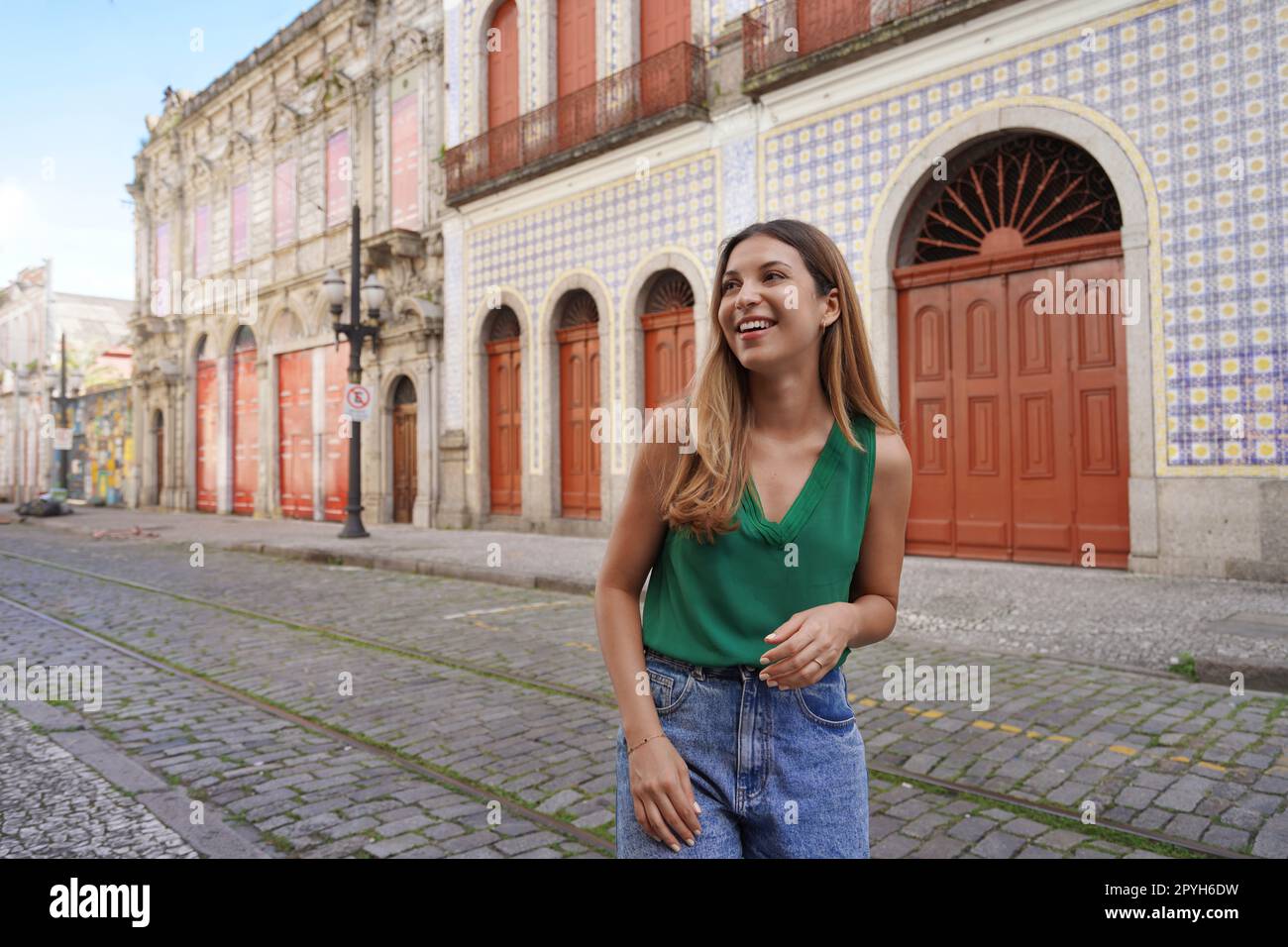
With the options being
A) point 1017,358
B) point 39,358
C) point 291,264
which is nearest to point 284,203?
point 291,264

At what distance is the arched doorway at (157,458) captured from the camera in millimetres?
30344

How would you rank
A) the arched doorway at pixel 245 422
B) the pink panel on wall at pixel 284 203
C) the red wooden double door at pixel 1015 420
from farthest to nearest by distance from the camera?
the arched doorway at pixel 245 422 < the pink panel on wall at pixel 284 203 < the red wooden double door at pixel 1015 420

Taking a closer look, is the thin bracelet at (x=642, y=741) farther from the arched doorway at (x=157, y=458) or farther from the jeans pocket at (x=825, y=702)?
the arched doorway at (x=157, y=458)

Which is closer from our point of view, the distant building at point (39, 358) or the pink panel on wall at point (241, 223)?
the pink panel on wall at point (241, 223)

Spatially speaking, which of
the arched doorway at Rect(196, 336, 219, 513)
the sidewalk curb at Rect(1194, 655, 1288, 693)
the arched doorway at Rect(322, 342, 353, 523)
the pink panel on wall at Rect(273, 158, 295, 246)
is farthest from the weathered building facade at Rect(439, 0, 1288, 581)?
the arched doorway at Rect(196, 336, 219, 513)

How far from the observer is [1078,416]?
1023 centimetres

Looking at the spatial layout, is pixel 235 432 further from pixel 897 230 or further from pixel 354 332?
pixel 897 230

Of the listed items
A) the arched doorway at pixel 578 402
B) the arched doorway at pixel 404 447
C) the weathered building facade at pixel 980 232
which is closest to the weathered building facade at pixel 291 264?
the arched doorway at pixel 404 447

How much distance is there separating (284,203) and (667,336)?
1422 cm

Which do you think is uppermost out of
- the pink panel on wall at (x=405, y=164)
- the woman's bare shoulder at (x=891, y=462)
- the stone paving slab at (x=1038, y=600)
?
the pink panel on wall at (x=405, y=164)

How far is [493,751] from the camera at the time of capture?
13.8ft

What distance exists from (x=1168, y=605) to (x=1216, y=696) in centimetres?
268

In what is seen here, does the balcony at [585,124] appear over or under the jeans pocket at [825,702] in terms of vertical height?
over
